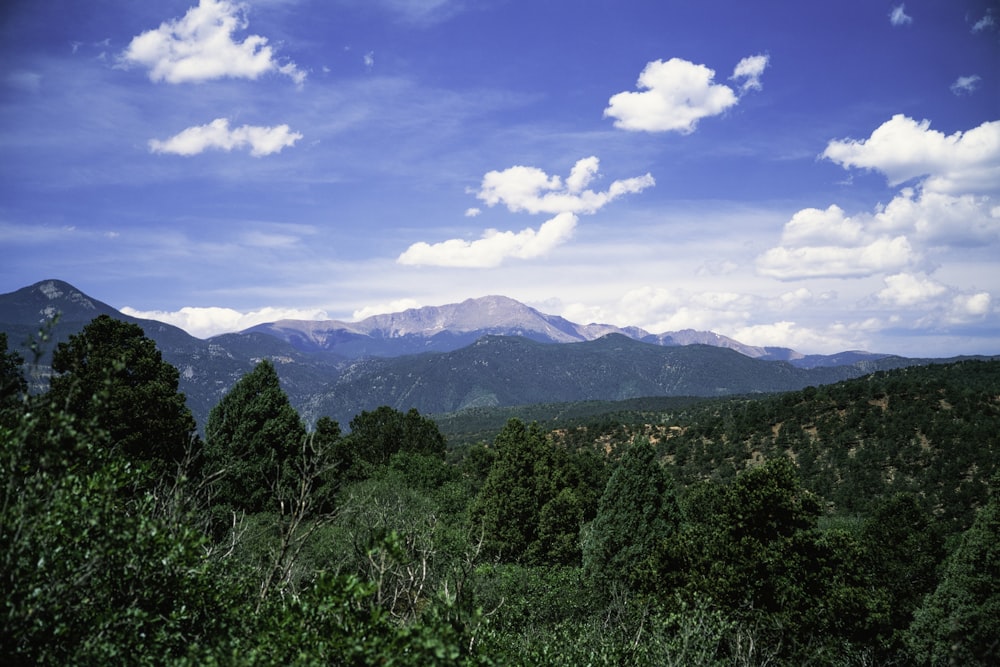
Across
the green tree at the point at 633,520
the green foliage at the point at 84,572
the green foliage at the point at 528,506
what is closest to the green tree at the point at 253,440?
the green foliage at the point at 528,506

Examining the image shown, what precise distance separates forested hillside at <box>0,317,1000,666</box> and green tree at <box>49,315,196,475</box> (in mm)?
152

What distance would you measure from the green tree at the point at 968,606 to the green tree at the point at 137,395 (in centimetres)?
3622

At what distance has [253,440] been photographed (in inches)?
1487

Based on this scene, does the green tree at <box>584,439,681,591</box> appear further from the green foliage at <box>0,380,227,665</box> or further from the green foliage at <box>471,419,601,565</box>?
the green foliage at <box>0,380,227,665</box>

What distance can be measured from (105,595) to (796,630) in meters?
22.3

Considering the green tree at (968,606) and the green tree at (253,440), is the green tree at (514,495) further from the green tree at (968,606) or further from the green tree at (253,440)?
the green tree at (968,606)

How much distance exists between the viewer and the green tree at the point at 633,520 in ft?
94.4

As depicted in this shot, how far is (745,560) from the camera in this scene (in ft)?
70.5

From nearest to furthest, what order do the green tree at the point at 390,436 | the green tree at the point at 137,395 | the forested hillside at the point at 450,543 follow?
the forested hillside at the point at 450,543, the green tree at the point at 137,395, the green tree at the point at 390,436

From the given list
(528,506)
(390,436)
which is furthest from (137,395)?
(390,436)

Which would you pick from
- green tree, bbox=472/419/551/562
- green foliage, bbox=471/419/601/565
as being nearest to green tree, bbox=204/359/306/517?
green tree, bbox=472/419/551/562

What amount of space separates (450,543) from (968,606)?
24.5m

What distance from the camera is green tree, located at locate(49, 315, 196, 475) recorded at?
93.2 feet

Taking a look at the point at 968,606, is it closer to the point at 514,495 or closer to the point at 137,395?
the point at 514,495
